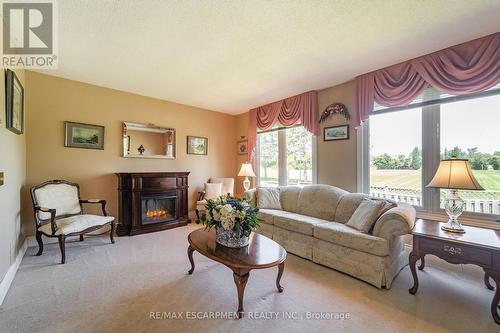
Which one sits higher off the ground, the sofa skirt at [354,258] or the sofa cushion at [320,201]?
the sofa cushion at [320,201]

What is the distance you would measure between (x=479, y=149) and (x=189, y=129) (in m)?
4.86

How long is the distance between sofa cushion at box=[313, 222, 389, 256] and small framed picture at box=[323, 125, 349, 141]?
1.64 metres

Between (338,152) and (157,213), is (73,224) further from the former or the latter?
(338,152)

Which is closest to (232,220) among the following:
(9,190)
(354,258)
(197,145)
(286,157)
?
(354,258)

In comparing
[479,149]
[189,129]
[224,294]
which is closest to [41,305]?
[224,294]

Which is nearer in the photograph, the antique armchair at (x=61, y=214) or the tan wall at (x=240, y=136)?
the antique armchair at (x=61, y=214)

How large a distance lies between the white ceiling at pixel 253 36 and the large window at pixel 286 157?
4.08 feet

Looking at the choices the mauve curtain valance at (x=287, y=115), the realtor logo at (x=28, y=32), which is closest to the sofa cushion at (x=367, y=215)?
the mauve curtain valance at (x=287, y=115)

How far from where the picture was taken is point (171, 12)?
2.05 metres

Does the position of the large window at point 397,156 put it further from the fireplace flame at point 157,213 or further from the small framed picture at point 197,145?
the fireplace flame at point 157,213

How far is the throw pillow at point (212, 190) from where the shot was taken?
4934 mm

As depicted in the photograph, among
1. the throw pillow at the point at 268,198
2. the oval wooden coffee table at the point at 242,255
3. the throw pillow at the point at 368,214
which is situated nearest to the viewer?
the oval wooden coffee table at the point at 242,255

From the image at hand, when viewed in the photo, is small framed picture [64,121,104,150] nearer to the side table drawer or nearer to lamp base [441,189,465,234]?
the side table drawer

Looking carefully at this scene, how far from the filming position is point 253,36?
95.0 inches
